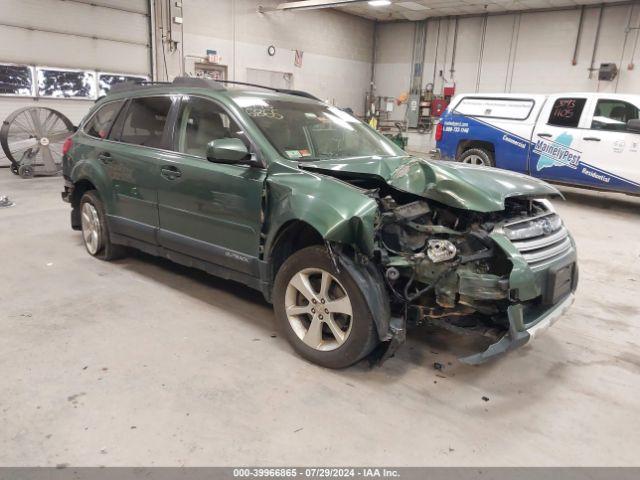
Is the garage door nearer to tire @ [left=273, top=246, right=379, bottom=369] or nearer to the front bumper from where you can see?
tire @ [left=273, top=246, right=379, bottom=369]

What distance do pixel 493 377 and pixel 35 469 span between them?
228cm

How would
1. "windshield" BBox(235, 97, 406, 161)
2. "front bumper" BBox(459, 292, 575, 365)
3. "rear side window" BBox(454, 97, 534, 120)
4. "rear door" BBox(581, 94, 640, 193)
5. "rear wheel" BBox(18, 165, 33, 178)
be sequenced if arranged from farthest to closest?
"rear wheel" BBox(18, 165, 33, 178)
"rear side window" BBox(454, 97, 534, 120)
"rear door" BBox(581, 94, 640, 193)
"windshield" BBox(235, 97, 406, 161)
"front bumper" BBox(459, 292, 575, 365)

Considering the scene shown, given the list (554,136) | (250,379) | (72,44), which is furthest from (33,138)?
(554,136)

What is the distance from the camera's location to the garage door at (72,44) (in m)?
9.23

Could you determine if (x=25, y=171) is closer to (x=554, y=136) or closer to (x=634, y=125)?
(x=554, y=136)

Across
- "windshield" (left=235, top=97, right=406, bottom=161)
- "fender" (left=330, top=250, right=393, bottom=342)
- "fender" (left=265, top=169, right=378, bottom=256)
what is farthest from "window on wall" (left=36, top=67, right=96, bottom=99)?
"fender" (left=330, top=250, right=393, bottom=342)

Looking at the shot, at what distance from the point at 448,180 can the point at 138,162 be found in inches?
94.5

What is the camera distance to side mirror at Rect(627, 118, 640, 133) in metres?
6.91

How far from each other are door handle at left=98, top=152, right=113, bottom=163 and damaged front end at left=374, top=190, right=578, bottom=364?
2.52 m

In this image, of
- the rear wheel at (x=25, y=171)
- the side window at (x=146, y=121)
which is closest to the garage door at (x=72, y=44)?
the rear wheel at (x=25, y=171)

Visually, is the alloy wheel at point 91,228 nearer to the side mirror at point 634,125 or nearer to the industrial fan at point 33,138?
the industrial fan at point 33,138

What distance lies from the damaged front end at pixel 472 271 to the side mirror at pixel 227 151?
2.90ft

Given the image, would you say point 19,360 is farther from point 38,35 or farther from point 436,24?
point 436,24

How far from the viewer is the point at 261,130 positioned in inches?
122
